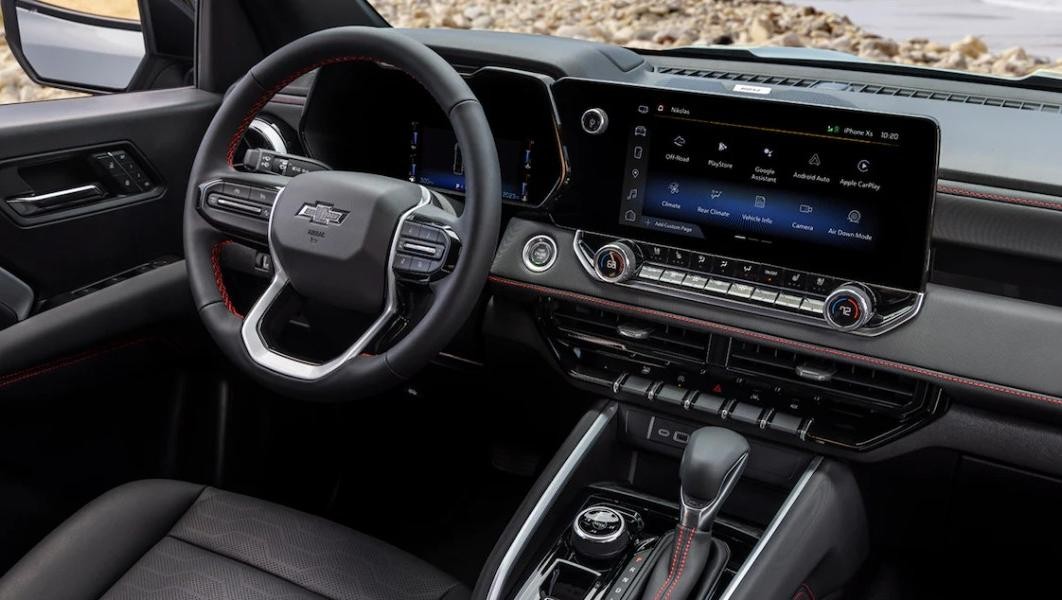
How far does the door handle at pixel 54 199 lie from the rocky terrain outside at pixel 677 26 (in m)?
0.35

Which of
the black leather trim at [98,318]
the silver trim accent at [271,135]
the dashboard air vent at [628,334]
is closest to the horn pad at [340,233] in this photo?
the dashboard air vent at [628,334]

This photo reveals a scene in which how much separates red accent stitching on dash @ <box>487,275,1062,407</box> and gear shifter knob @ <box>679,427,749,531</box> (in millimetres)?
163

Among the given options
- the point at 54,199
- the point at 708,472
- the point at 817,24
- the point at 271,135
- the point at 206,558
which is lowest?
the point at 206,558

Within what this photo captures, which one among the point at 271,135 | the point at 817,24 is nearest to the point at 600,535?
the point at 271,135

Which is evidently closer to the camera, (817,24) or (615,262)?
(615,262)

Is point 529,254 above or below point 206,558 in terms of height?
above

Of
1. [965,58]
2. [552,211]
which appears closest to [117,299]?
[552,211]

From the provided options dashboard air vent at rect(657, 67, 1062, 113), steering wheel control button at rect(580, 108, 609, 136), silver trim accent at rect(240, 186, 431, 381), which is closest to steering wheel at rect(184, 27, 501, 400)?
silver trim accent at rect(240, 186, 431, 381)

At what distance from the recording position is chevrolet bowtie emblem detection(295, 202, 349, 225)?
136 cm

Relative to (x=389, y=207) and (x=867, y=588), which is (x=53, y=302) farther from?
(x=867, y=588)

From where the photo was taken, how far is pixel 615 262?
1503mm

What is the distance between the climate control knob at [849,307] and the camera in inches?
52.0

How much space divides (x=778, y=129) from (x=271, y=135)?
103cm

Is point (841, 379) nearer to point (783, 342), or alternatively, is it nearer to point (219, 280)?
point (783, 342)
